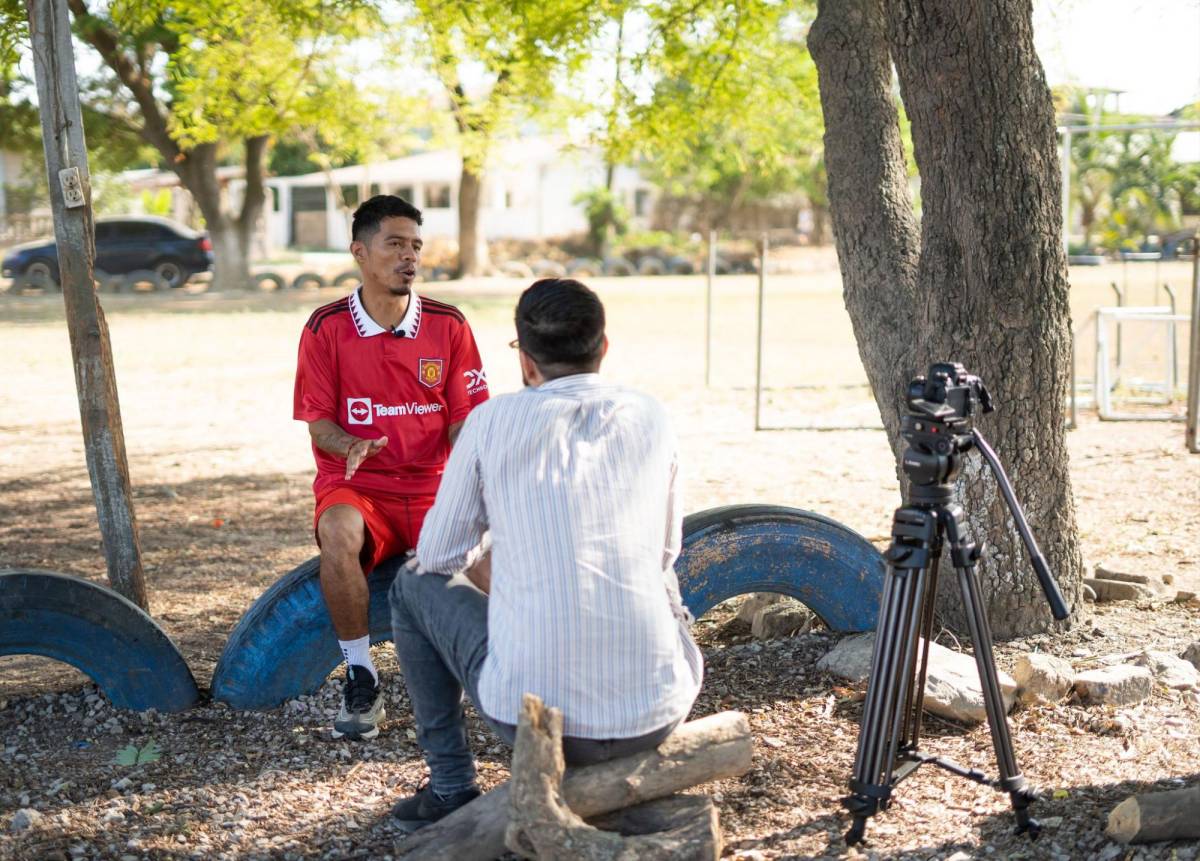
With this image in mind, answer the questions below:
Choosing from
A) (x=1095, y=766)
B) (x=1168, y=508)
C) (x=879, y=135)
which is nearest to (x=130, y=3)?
(x=879, y=135)

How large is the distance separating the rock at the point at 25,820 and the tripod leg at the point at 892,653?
218cm

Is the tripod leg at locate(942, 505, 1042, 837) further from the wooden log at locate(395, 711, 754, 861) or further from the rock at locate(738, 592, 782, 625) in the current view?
the rock at locate(738, 592, 782, 625)

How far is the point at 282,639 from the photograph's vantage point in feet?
14.3

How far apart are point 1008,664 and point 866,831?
54.2 inches

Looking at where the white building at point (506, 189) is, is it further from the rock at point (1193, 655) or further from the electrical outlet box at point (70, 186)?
the rock at point (1193, 655)

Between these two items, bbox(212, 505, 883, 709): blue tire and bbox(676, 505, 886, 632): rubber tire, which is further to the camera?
bbox(676, 505, 886, 632): rubber tire

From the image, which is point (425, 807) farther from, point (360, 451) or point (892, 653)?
point (892, 653)

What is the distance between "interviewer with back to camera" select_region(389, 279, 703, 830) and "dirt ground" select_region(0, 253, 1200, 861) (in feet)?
2.47

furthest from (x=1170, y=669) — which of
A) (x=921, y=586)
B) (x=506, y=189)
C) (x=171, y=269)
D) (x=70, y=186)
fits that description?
(x=506, y=189)

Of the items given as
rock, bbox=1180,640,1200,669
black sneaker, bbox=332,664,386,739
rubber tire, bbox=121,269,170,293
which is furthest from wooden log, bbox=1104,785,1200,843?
rubber tire, bbox=121,269,170,293

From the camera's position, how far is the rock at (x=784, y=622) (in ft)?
16.6

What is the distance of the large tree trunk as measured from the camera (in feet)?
15.2

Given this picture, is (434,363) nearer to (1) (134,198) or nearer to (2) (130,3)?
(2) (130,3)

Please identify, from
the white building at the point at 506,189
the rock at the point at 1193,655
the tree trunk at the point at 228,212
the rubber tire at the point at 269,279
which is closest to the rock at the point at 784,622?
the rock at the point at 1193,655
